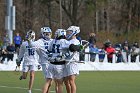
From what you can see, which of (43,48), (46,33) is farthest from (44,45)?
(46,33)

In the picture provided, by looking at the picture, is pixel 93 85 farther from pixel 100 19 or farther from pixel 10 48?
pixel 100 19

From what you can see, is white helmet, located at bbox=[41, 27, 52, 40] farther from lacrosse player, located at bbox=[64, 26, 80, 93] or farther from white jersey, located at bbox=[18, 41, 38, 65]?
white jersey, located at bbox=[18, 41, 38, 65]

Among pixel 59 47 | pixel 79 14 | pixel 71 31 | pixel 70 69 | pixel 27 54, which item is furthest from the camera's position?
pixel 79 14

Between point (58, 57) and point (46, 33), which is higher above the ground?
point (46, 33)

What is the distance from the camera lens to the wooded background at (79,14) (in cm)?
6406

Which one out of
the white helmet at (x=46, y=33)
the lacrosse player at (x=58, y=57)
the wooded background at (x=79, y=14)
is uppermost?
the wooded background at (x=79, y=14)

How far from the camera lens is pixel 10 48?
3631cm

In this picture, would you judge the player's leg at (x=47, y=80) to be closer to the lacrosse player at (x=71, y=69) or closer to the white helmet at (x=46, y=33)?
the lacrosse player at (x=71, y=69)

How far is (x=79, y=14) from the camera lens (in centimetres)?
6869

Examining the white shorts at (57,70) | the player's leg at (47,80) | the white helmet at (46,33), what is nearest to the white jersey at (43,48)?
the white helmet at (46,33)

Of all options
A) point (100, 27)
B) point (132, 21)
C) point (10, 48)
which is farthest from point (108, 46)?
point (100, 27)

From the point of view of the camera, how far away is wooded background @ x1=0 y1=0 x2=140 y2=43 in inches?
2522

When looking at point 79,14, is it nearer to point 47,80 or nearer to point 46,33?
point 46,33

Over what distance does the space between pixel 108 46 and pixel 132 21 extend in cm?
3125
